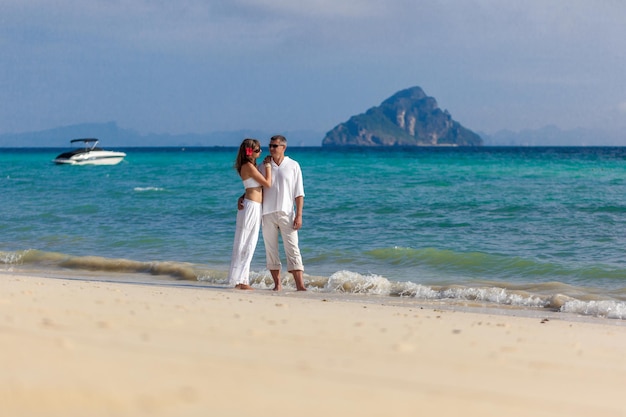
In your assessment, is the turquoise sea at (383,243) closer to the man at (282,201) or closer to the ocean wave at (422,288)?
the ocean wave at (422,288)

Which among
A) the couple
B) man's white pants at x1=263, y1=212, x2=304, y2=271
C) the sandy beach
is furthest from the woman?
the sandy beach

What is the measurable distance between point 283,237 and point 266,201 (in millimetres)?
506

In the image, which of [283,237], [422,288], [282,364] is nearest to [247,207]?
[283,237]

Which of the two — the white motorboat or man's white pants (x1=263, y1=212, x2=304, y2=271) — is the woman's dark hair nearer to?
man's white pants (x1=263, y1=212, x2=304, y2=271)

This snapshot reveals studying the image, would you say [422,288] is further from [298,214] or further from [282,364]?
[282,364]

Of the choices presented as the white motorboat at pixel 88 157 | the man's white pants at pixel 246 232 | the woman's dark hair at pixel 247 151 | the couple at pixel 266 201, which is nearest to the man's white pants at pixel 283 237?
the couple at pixel 266 201

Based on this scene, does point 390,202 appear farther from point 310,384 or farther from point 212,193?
point 310,384

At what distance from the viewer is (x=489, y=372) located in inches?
148

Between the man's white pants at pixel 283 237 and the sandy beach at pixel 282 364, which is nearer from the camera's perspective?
the sandy beach at pixel 282 364

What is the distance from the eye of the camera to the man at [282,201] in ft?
28.2

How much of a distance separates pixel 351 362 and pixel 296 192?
198 inches

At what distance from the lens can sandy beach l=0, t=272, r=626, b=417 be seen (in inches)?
117

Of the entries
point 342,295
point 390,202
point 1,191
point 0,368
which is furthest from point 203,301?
point 1,191

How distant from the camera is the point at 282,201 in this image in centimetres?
864
